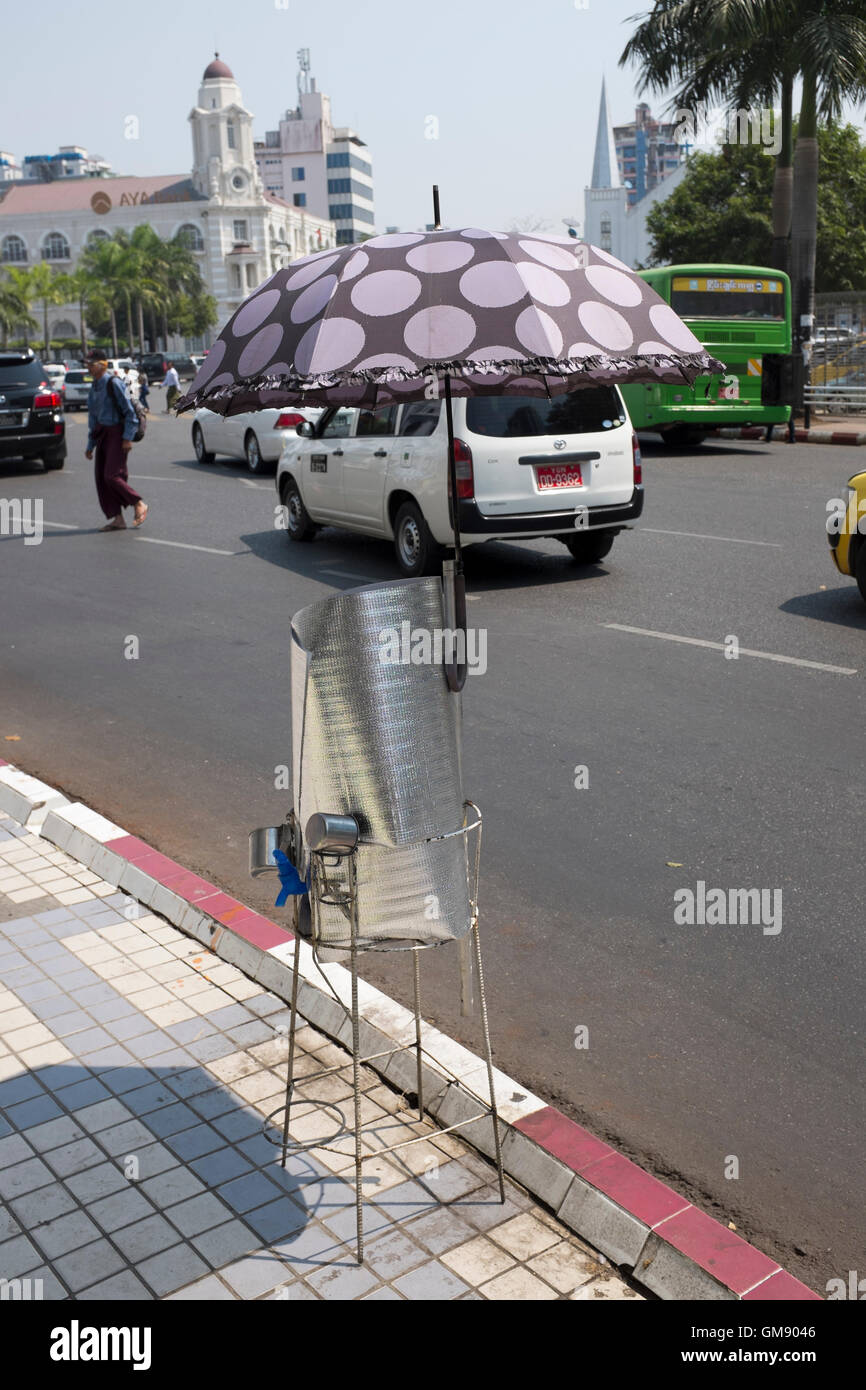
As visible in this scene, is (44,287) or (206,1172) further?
(44,287)

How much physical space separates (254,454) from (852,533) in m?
12.8

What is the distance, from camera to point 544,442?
10414mm

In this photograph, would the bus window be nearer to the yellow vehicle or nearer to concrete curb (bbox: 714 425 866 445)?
concrete curb (bbox: 714 425 866 445)

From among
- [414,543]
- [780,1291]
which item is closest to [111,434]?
[414,543]

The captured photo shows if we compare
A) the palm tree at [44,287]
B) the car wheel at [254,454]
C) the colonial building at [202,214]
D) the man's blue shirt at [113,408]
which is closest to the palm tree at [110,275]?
the palm tree at [44,287]

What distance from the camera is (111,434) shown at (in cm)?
1382

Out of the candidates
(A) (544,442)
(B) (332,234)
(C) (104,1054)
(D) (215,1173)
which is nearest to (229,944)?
(C) (104,1054)

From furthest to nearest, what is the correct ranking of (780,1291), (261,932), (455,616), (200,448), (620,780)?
1. (200,448)
2. (620,780)
3. (261,932)
4. (455,616)
5. (780,1291)

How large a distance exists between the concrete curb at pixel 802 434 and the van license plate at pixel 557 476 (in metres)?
13.4

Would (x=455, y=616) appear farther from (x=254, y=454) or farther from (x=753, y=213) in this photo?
(x=753, y=213)

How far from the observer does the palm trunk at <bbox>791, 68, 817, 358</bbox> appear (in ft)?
82.7

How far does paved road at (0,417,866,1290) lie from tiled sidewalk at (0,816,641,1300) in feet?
1.60
